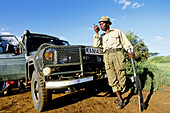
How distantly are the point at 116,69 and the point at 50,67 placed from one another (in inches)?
59.7

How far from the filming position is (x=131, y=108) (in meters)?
2.43

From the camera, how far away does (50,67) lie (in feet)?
7.93

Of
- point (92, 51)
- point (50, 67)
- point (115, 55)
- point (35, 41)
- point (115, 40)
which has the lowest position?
point (50, 67)

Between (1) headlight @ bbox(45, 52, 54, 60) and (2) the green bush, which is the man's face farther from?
(2) the green bush

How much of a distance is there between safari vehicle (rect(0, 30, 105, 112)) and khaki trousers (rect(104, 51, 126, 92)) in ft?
1.29

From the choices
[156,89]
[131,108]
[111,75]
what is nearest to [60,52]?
[111,75]

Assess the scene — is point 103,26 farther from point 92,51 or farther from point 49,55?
point 49,55

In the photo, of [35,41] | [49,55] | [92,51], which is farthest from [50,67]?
[35,41]

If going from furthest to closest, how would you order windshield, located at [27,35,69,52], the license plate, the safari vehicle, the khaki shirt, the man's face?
windshield, located at [27,35,69,52], the license plate, the man's face, the khaki shirt, the safari vehicle

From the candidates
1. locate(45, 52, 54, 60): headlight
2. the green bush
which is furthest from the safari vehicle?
the green bush

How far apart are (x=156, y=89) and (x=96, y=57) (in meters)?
2.16

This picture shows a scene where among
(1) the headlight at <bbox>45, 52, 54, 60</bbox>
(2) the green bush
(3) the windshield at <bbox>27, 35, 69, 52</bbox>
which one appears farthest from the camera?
(2) the green bush

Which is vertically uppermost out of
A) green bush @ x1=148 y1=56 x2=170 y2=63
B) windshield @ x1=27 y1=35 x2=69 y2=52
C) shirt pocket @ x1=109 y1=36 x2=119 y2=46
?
windshield @ x1=27 y1=35 x2=69 y2=52

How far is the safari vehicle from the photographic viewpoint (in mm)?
2309
